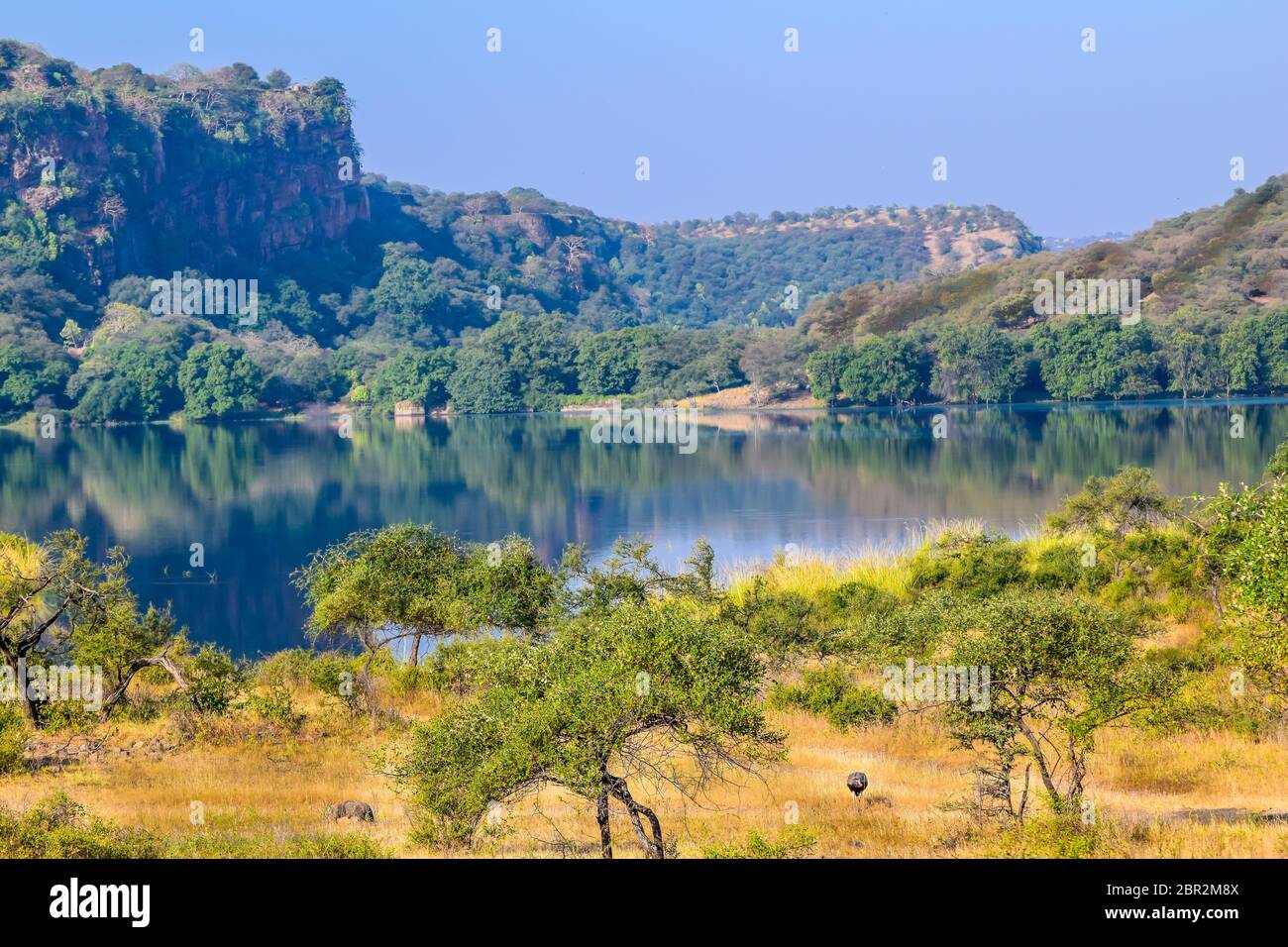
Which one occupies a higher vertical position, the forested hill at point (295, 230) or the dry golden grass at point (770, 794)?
the forested hill at point (295, 230)

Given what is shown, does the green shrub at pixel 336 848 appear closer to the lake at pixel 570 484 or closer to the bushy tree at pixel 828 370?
the lake at pixel 570 484

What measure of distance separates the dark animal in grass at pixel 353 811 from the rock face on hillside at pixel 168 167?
112198mm

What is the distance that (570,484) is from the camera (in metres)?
49.5

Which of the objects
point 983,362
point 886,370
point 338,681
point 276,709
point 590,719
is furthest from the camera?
point 886,370

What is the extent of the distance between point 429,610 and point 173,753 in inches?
169

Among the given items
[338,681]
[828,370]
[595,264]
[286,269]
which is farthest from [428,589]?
[595,264]

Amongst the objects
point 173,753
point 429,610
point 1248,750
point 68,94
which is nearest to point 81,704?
point 173,753

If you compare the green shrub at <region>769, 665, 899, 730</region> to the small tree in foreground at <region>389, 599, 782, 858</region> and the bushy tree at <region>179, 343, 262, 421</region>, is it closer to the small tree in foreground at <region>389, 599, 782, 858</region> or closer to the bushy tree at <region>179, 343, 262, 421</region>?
the small tree in foreground at <region>389, 599, 782, 858</region>

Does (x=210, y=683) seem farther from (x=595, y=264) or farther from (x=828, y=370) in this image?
(x=595, y=264)

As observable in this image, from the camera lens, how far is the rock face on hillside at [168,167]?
117500 mm

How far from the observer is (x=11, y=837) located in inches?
350

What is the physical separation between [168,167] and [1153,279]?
95559 millimetres

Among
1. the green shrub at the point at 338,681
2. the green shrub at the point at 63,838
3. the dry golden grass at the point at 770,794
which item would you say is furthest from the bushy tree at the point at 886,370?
the green shrub at the point at 63,838
